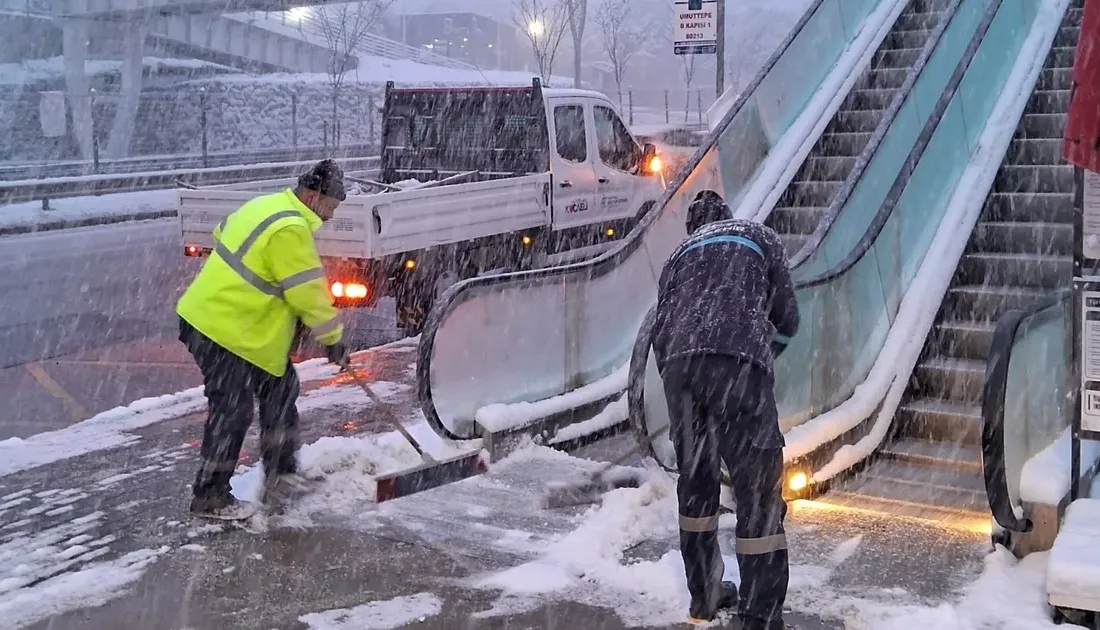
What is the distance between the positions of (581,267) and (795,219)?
116 inches

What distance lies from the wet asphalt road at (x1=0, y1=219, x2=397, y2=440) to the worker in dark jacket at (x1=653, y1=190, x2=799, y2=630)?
5.27 metres

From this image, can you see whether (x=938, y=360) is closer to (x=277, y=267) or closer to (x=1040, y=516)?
(x=1040, y=516)

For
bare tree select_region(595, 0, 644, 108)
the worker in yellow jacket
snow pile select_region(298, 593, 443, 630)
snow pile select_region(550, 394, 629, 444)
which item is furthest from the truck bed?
bare tree select_region(595, 0, 644, 108)

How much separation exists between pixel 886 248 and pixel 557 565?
3750 millimetres

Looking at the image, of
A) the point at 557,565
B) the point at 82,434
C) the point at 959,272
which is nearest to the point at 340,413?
the point at 82,434

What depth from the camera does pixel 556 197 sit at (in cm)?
1145

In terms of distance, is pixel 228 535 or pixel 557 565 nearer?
pixel 557 565

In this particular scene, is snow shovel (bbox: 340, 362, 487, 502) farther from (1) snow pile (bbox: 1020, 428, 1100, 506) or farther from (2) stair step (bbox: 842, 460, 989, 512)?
(1) snow pile (bbox: 1020, 428, 1100, 506)

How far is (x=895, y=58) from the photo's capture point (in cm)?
1207

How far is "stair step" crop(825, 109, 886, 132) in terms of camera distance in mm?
11086

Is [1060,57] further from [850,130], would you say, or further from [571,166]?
→ [571,166]

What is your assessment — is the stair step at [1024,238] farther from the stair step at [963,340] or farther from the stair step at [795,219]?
the stair step at [795,219]

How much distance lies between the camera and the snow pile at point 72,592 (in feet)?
15.9

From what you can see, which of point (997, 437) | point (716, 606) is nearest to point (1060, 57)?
point (997, 437)
